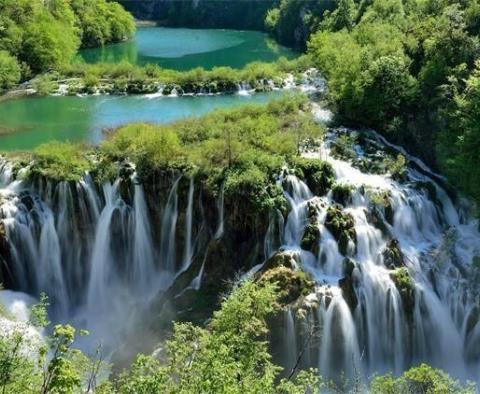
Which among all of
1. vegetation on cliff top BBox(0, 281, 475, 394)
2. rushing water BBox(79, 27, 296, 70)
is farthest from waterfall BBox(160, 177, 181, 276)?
rushing water BBox(79, 27, 296, 70)

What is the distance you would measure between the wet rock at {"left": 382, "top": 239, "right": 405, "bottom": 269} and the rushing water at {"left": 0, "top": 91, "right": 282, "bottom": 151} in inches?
720

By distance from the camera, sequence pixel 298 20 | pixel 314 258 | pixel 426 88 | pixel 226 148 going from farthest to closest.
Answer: pixel 298 20 < pixel 426 88 < pixel 226 148 < pixel 314 258

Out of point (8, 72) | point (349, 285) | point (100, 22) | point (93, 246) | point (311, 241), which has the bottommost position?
point (93, 246)

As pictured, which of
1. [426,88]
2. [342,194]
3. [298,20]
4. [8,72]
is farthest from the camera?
[298,20]

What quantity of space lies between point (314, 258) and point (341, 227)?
6.21ft

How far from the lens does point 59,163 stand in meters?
29.0

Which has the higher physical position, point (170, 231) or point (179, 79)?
point (179, 79)

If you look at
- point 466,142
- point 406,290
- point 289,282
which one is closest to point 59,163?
point 289,282

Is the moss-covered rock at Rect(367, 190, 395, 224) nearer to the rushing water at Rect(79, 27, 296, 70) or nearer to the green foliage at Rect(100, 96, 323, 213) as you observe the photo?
the green foliage at Rect(100, 96, 323, 213)

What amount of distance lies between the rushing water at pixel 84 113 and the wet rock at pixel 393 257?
60.0 ft

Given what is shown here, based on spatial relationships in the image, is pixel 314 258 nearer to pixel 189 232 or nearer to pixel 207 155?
pixel 189 232

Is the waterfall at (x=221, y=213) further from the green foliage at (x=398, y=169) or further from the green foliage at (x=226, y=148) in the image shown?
the green foliage at (x=398, y=169)

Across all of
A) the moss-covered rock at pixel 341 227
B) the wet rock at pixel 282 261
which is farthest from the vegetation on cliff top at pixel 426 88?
the wet rock at pixel 282 261

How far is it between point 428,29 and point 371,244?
17.4 m
